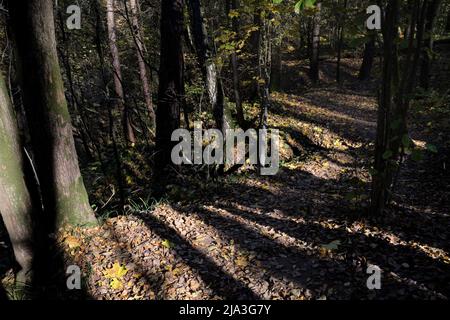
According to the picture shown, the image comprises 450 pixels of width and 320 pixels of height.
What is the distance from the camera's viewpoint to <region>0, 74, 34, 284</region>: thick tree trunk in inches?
175

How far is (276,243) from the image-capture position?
521cm

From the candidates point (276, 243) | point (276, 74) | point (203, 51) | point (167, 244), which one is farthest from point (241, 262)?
point (276, 74)

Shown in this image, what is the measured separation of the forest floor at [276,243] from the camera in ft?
13.9

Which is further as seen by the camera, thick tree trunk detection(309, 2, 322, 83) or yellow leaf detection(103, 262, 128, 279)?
thick tree trunk detection(309, 2, 322, 83)

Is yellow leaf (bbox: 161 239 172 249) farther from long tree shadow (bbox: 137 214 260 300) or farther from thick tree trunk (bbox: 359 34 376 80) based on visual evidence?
thick tree trunk (bbox: 359 34 376 80)

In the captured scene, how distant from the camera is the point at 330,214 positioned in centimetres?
582

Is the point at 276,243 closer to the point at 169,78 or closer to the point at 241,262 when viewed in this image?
the point at 241,262

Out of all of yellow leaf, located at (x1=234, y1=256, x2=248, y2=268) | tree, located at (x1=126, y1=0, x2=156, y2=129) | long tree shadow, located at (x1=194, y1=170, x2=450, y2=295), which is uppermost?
tree, located at (x1=126, y1=0, x2=156, y2=129)

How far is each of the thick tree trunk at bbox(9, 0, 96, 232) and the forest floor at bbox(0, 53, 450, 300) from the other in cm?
46

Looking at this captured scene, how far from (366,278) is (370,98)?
1423 cm

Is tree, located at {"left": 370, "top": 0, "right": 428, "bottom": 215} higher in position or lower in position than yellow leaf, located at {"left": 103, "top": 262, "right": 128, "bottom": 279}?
higher

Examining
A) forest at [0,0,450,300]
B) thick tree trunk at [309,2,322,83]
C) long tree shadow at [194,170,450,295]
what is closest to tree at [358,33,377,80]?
thick tree trunk at [309,2,322,83]
